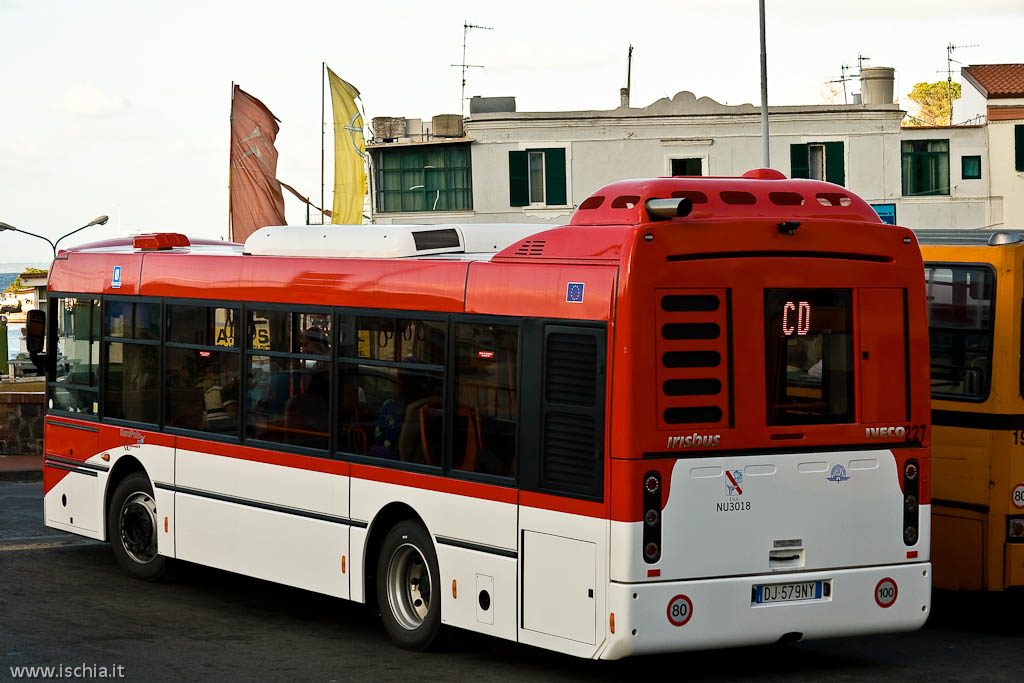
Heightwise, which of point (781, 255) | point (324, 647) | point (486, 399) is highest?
point (781, 255)

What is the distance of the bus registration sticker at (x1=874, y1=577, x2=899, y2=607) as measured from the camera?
8.77 m

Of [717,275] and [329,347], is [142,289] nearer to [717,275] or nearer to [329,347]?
[329,347]

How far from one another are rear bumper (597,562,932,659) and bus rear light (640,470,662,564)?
0.17m

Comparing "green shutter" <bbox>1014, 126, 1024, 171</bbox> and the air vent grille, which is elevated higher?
"green shutter" <bbox>1014, 126, 1024, 171</bbox>

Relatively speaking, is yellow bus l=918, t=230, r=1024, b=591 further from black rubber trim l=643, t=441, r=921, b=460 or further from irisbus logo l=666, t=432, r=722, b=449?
irisbus logo l=666, t=432, r=722, b=449

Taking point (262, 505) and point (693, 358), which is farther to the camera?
point (262, 505)

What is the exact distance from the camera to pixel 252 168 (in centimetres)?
4866

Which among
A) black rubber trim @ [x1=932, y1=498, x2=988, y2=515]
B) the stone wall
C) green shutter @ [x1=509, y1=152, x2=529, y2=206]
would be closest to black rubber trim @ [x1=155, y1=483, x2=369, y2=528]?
black rubber trim @ [x1=932, y1=498, x2=988, y2=515]

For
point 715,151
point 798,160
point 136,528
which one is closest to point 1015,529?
point 136,528

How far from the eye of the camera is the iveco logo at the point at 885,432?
28.9 feet

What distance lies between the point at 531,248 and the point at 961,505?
3430mm

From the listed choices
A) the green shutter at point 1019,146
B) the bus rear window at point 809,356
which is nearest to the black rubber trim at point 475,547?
the bus rear window at point 809,356

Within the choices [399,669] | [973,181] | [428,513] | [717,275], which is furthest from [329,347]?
[973,181]

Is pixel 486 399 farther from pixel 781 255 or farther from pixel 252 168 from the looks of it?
pixel 252 168
